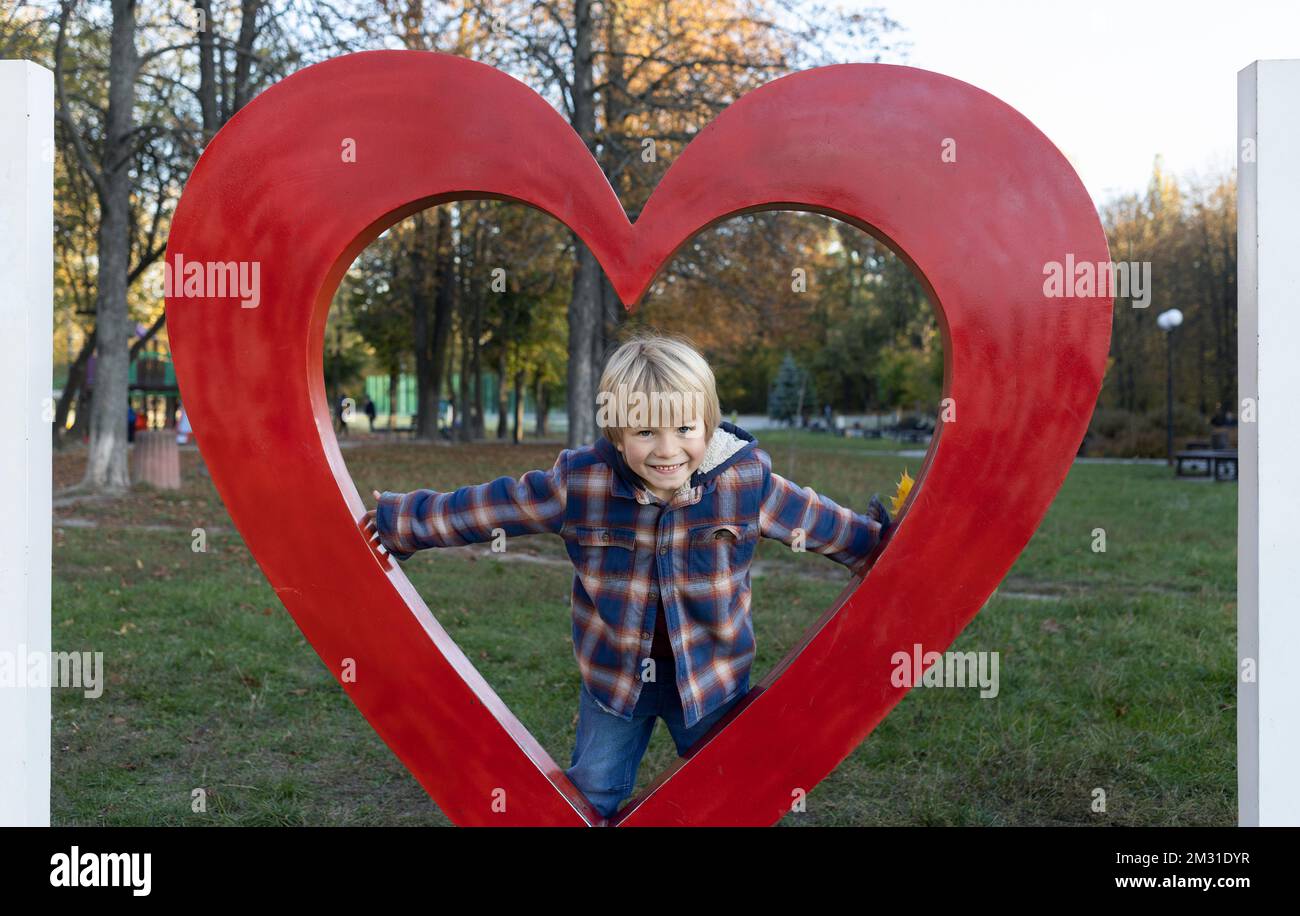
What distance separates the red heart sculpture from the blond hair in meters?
0.16

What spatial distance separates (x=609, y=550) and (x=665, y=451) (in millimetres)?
333

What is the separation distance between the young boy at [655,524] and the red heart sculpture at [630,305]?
0.50 feet

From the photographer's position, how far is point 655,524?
294 cm

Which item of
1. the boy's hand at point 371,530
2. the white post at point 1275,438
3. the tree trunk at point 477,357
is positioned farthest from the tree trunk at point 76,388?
the white post at point 1275,438

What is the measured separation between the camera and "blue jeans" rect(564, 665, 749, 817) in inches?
122

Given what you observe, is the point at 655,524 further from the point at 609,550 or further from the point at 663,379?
the point at 663,379

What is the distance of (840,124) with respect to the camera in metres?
2.87

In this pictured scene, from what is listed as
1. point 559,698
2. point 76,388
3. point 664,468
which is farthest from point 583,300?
point 76,388

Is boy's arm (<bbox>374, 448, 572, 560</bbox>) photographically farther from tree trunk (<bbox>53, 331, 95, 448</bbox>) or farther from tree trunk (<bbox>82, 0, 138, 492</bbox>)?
tree trunk (<bbox>53, 331, 95, 448</bbox>)

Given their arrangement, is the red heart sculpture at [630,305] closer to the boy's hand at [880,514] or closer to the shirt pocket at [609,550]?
the boy's hand at [880,514]

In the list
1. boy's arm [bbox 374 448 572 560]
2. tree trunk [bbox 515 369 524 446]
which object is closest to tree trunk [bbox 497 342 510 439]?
tree trunk [bbox 515 369 524 446]

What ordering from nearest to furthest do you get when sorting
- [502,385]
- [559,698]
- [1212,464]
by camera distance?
1. [559,698]
2. [1212,464]
3. [502,385]

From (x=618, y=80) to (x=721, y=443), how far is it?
1301 cm

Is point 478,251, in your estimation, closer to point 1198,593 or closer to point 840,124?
point 1198,593
